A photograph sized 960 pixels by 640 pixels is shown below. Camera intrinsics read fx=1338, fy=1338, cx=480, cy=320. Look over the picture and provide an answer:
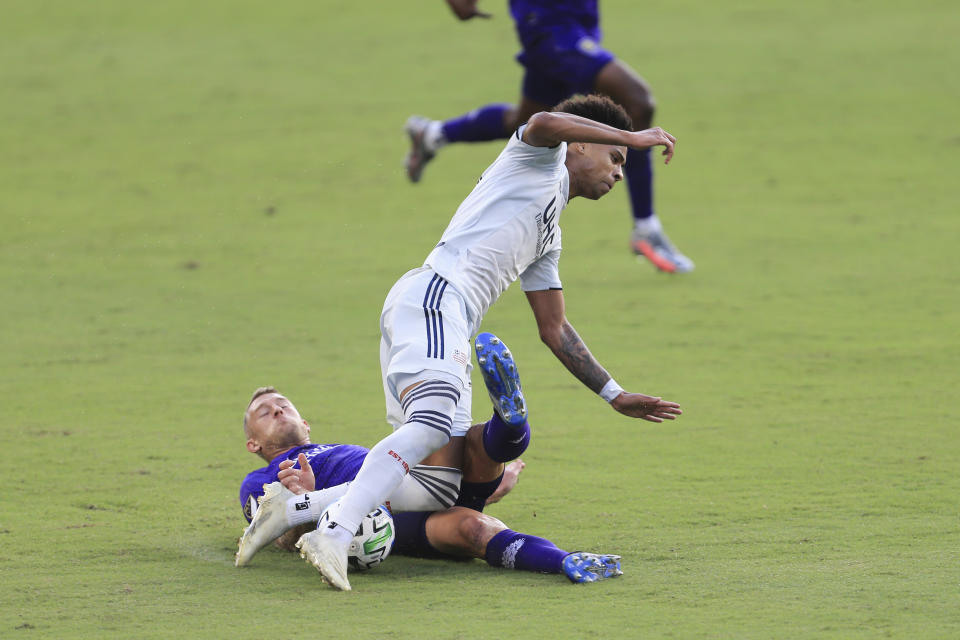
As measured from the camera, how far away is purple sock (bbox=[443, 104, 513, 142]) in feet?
34.8

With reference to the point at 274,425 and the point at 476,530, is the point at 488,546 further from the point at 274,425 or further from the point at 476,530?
the point at 274,425

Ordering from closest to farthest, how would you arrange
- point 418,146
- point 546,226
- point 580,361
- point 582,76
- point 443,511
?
point 443,511 < point 546,226 < point 580,361 < point 582,76 < point 418,146

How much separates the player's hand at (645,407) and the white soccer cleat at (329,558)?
1163 millimetres

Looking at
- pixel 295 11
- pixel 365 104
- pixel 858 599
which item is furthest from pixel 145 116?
pixel 858 599

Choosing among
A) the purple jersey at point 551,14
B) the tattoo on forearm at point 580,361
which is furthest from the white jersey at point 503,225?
the purple jersey at point 551,14

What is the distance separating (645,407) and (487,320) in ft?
13.6

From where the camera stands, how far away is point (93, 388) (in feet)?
23.7

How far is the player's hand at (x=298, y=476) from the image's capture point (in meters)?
4.64

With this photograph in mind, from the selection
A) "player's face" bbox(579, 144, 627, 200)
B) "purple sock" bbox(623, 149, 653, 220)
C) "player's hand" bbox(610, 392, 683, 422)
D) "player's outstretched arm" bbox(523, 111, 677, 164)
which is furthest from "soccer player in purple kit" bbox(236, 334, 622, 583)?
"purple sock" bbox(623, 149, 653, 220)

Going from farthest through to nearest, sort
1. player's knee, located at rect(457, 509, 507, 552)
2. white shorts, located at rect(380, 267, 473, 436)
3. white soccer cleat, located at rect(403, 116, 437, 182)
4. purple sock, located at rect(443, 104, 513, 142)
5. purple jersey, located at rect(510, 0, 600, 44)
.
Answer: white soccer cleat, located at rect(403, 116, 437, 182)
purple sock, located at rect(443, 104, 513, 142)
purple jersey, located at rect(510, 0, 600, 44)
player's knee, located at rect(457, 509, 507, 552)
white shorts, located at rect(380, 267, 473, 436)

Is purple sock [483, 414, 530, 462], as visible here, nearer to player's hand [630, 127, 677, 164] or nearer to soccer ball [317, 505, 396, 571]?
soccer ball [317, 505, 396, 571]

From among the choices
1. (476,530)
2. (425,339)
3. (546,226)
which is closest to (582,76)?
(546,226)

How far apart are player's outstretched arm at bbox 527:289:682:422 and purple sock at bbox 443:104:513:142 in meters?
5.62

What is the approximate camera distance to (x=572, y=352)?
4.97 meters
